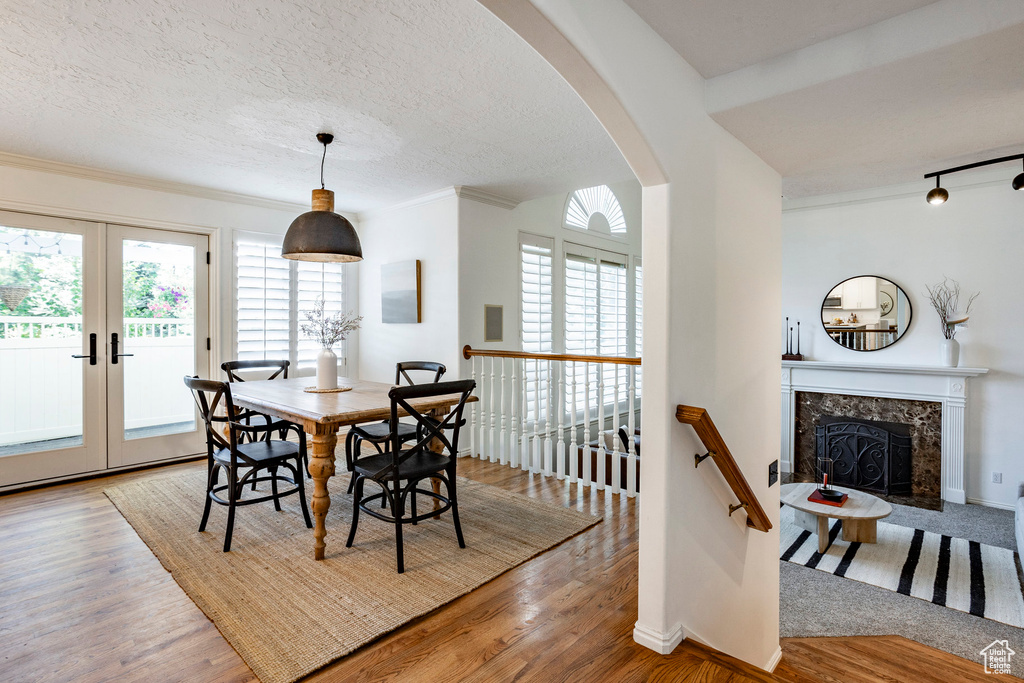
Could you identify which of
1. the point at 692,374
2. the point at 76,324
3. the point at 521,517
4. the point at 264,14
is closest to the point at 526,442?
the point at 521,517

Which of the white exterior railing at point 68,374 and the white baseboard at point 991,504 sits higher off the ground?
the white exterior railing at point 68,374

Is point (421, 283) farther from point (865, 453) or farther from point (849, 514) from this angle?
point (865, 453)

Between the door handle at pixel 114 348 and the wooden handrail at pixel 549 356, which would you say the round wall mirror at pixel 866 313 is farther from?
the door handle at pixel 114 348

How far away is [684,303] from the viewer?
1.99 m

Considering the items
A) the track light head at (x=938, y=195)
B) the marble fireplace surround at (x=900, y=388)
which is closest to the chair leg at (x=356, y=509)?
the track light head at (x=938, y=195)

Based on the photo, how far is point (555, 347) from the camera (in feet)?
18.0

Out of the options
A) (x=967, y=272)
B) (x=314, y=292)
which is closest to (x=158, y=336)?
(x=314, y=292)

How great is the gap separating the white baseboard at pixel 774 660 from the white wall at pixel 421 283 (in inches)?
117

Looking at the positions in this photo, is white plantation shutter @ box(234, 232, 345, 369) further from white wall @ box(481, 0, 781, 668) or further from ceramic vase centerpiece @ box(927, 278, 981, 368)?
ceramic vase centerpiece @ box(927, 278, 981, 368)

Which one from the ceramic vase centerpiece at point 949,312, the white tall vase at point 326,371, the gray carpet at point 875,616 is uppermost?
the ceramic vase centerpiece at point 949,312

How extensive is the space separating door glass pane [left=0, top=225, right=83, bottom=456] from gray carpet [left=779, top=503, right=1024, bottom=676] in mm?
5409

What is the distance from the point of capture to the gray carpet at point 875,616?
2844 millimetres

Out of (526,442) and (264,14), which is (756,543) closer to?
(526,442)

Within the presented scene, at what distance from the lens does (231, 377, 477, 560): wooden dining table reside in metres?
2.47
